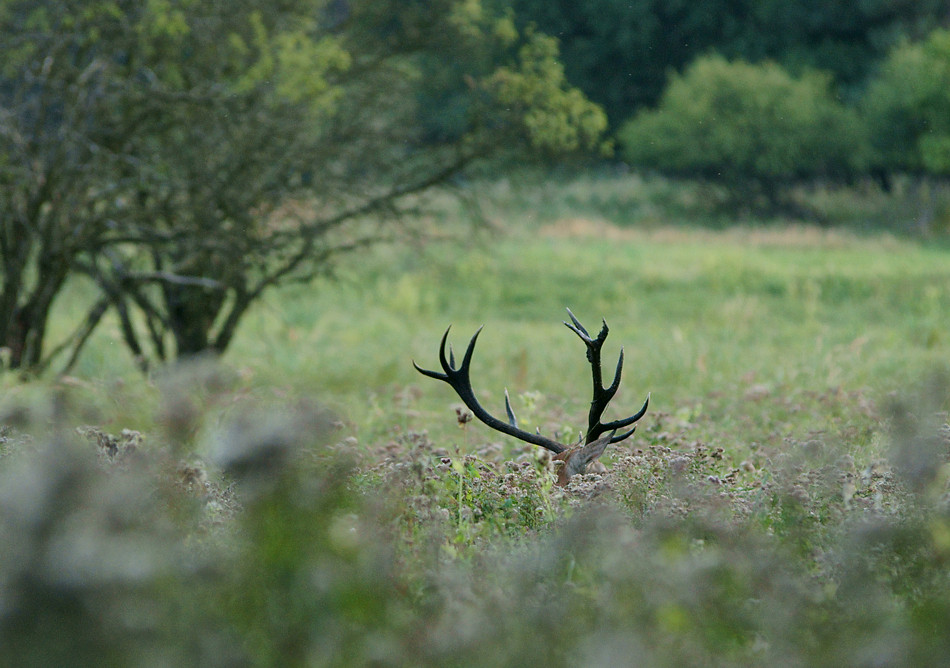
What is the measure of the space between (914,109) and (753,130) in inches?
190

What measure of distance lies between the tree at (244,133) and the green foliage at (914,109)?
76.7 feet

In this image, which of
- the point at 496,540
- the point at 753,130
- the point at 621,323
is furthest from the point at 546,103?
the point at 753,130

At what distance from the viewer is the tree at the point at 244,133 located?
9859mm

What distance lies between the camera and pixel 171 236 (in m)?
9.37

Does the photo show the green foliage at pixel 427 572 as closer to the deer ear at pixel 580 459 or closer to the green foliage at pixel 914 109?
the deer ear at pixel 580 459

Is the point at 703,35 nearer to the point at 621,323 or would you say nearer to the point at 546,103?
the point at 621,323

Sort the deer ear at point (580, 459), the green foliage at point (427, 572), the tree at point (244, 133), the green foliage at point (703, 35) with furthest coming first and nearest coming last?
the green foliage at point (703, 35), the tree at point (244, 133), the deer ear at point (580, 459), the green foliage at point (427, 572)

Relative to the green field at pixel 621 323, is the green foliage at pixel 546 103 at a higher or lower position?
higher

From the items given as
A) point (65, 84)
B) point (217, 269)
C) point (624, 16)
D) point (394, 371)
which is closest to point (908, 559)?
point (217, 269)

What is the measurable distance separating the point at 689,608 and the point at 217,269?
8.95 meters

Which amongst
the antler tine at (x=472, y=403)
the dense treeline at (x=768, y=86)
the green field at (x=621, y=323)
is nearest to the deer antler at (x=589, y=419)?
the antler tine at (x=472, y=403)

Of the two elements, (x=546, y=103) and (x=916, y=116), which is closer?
(x=546, y=103)

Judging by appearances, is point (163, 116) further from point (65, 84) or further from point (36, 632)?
point (36, 632)

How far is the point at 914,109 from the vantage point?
33.2 metres
